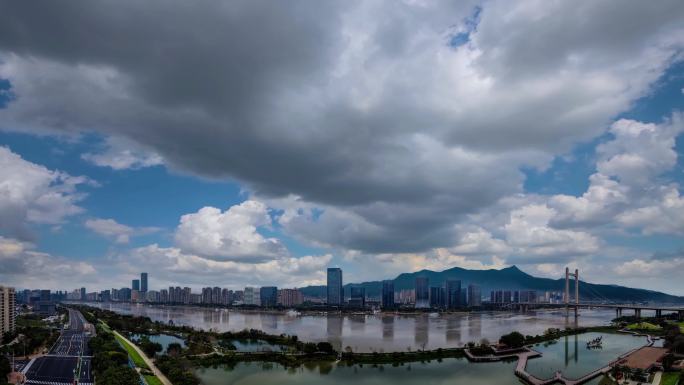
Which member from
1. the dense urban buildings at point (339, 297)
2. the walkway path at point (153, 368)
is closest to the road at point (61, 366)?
the walkway path at point (153, 368)

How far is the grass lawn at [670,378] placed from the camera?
38.8 ft

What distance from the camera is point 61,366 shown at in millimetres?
14289

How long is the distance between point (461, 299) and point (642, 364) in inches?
1862

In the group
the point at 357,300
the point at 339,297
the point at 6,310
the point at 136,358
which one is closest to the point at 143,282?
the point at 339,297

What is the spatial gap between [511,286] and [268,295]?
9730 centimetres

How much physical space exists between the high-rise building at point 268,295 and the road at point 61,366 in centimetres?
4458

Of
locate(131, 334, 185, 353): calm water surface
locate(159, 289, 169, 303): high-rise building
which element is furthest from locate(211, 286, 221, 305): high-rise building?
locate(131, 334, 185, 353): calm water surface

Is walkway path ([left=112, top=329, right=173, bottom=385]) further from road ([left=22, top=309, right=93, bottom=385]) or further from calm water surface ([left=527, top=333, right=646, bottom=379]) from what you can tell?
calm water surface ([left=527, top=333, right=646, bottom=379])

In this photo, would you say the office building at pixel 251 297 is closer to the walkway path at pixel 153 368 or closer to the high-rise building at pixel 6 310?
the high-rise building at pixel 6 310

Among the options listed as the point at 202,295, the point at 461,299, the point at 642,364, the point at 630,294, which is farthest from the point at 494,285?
the point at 642,364

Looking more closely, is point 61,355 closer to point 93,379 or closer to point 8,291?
point 93,379

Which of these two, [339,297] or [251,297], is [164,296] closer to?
[251,297]

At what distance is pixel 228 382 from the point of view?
41.8 ft

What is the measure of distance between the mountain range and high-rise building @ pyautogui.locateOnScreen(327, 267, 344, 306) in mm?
35493
